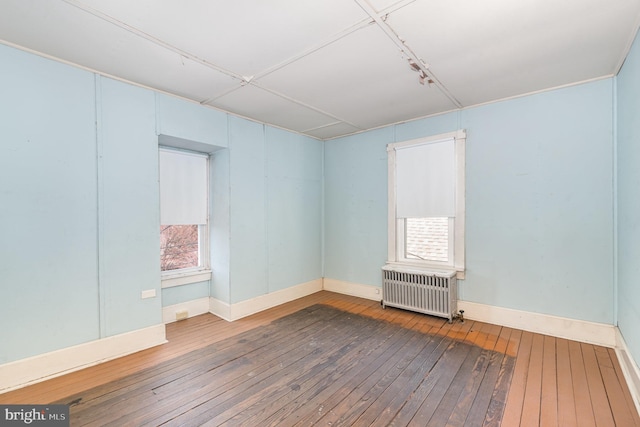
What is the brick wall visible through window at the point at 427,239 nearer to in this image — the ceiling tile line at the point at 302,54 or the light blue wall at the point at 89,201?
the light blue wall at the point at 89,201

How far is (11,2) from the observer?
5.73 feet

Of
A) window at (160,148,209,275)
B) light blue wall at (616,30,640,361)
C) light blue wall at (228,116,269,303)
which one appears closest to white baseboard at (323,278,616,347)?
light blue wall at (616,30,640,361)

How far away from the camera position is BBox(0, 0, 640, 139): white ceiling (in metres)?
1.83

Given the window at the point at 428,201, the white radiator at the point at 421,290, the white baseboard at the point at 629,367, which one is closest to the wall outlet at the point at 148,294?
the white radiator at the point at 421,290

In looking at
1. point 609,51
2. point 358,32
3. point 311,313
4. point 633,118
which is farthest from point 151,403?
point 609,51

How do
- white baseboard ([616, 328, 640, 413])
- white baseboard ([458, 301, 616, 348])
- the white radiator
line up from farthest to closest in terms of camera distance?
the white radiator → white baseboard ([458, 301, 616, 348]) → white baseboard ([616, 328, 640, 413])

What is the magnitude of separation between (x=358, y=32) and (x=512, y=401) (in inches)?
118

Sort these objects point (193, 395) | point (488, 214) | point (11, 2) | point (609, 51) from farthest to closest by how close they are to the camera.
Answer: point (488, 214), point (609, 51), point (193, 395), point (11, 2)

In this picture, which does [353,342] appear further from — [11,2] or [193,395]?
[11,2]

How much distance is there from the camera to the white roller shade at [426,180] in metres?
3.73

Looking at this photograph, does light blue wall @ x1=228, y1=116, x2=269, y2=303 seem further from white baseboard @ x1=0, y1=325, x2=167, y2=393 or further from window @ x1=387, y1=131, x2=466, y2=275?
window @ x1=387, y1=131, x2=466, y2=275

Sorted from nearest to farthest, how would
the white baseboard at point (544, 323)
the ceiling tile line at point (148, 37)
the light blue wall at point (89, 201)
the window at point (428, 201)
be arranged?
1. the ceiling tile line at point (148, 37)
2. the light blue wall at point (89, 201)
3. the white baseboard at point (544, 323)
4. the window at point (428, 201)

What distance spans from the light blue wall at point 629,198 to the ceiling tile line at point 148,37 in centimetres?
338

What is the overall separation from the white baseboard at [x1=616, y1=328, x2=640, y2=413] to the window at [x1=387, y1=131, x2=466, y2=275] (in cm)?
149
